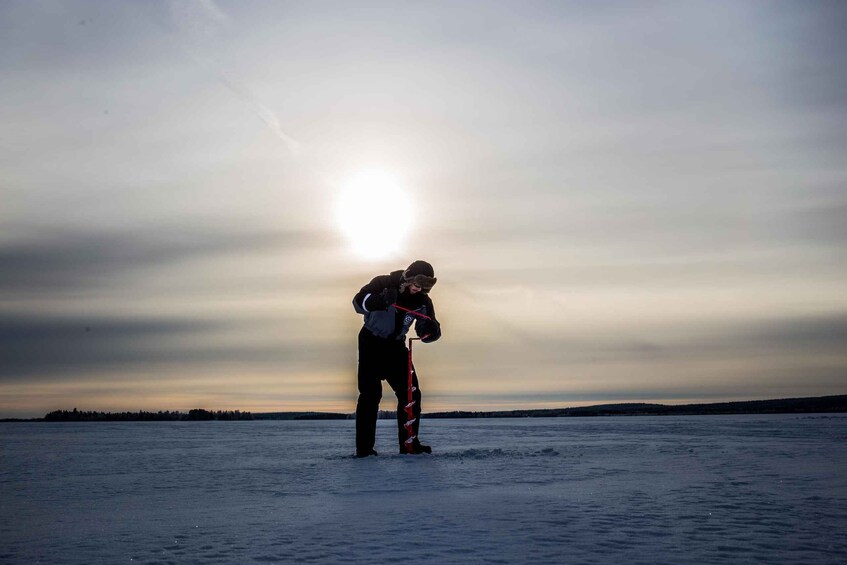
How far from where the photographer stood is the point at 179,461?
7789mm

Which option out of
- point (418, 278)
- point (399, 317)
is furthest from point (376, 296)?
point (399, 317)

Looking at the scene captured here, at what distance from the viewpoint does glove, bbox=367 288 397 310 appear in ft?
26.0

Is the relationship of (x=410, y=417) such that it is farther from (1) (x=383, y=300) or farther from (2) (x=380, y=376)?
(1) (x=383, y=300)

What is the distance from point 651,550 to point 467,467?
3666 mm

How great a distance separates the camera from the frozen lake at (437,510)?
9.66 ft

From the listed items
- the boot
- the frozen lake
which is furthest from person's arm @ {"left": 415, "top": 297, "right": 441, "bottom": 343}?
the frozen lake

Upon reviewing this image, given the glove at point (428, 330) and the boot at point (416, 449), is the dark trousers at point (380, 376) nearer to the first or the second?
the boot at point (416, 449)

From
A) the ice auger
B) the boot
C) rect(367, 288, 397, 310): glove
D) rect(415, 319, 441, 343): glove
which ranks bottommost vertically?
the boot

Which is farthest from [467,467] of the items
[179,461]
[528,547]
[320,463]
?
[528,547]

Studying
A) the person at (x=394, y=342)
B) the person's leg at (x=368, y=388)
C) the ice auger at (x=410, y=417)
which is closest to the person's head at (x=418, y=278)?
the person at (x=394, y=342)

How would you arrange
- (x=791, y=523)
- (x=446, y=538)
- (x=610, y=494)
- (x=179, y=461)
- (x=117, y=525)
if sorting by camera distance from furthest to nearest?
(x=179, y=461)
(x=610, y=494)
(x=117, y=525)
(x=791, y=523)
(x=446, y=538)

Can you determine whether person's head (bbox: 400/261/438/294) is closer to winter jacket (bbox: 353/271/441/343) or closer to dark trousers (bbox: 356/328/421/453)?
winter jacket (bbox: 353/271/441/343)

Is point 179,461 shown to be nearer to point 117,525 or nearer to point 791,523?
point 117,525

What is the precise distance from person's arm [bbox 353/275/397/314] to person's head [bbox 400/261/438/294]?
17cm
